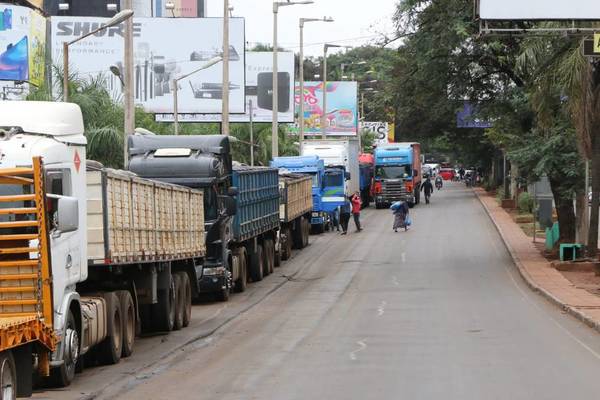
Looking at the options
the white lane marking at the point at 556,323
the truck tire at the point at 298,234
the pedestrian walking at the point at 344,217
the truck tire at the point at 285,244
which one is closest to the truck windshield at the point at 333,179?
the pedestrian walking at the point at 344,217

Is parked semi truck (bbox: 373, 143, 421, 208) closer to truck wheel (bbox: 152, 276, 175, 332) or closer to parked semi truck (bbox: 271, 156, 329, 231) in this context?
parked semi truck (bbox: 271, 156, 329, 231)

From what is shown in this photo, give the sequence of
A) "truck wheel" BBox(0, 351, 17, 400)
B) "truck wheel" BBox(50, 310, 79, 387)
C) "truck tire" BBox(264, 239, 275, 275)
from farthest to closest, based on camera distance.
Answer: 1. "truck tire" BBox(264, 239, 275, 275)
2. "truck wheel" BBox(50, 310, 79, 387)
3. "truck wheel" BBox(0, 351, 17, 400)

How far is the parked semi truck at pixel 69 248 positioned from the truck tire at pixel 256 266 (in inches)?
462

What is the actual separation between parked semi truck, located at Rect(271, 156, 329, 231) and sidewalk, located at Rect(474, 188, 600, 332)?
7.84m

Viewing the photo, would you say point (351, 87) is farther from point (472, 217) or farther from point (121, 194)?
point (121, 194)

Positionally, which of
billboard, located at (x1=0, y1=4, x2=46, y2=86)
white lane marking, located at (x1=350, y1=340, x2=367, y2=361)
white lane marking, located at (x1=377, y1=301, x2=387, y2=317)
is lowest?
white lane marking, located at (x1=377, y1=301, x2=387, y2=317)

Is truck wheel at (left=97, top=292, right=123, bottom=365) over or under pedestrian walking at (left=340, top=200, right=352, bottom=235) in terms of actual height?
over

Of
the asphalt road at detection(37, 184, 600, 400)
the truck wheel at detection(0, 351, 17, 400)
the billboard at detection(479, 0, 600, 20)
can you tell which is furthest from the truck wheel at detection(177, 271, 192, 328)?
the truck wheel at detection(0, 351, 17, 400)

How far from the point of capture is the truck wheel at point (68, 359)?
13.3 meters

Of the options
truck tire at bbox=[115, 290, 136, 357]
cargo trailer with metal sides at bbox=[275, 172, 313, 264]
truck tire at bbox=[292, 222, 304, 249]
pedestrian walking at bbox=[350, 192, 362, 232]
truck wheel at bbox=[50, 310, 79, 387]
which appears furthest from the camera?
pedestrian walking at bbox=[350, 192, 362, 232]

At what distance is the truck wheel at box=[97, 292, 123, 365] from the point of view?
52.9 feet

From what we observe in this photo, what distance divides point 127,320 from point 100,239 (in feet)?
7.23

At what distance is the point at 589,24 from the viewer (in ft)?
95.9

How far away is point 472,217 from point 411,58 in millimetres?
21234
